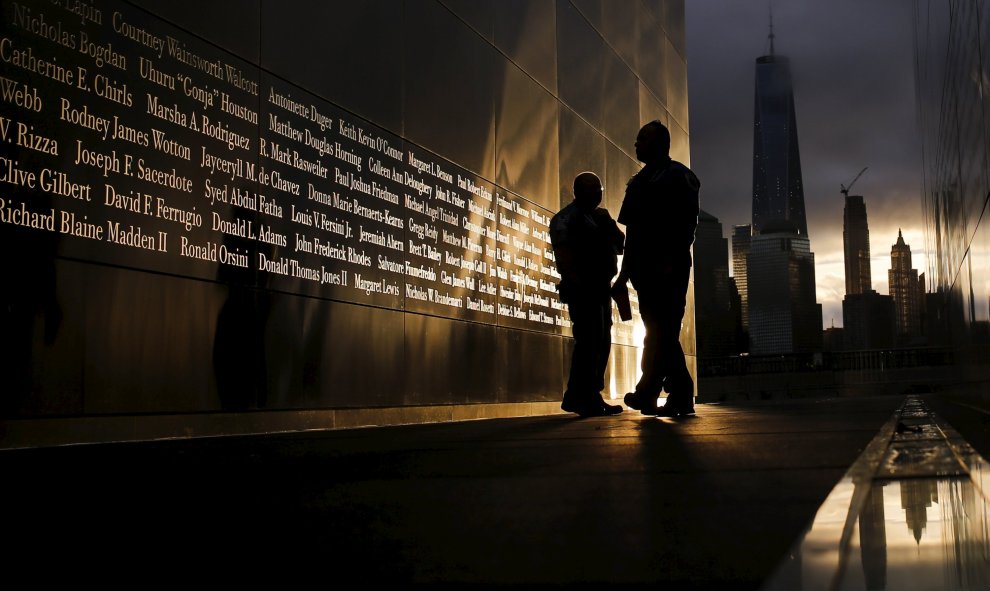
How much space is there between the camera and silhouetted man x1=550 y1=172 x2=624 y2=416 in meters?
9.05

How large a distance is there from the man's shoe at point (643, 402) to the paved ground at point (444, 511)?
3.24 m

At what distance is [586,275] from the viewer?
913 cm

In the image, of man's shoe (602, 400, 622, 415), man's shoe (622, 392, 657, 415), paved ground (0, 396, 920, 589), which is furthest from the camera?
man's shoe (602, 400, 622, 415)

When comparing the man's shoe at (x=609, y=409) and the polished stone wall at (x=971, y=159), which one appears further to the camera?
the man's shoe at (x=609, y=409)

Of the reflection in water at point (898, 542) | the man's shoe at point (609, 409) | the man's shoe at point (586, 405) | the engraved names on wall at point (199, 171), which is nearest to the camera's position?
the reflection in water at point (898, 542)

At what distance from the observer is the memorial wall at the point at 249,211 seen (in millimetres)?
6238

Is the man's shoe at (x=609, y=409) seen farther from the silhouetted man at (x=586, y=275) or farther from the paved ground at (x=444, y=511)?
the paved ground at (x=444, y=511)

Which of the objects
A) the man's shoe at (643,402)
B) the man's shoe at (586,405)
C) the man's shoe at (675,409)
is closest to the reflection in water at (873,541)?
the man's shoe at (643,402)

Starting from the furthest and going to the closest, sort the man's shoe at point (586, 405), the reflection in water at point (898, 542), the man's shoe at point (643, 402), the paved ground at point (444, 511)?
the man's shoe at point (586, 405)
the man's shoe at point (643, 402)
the paved ground at point (444, 511)
the reflection in water at point (898, 542)

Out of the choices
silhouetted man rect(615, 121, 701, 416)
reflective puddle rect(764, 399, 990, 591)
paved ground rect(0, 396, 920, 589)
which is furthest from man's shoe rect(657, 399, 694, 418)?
reflective puddle rect(764, 399, 990, 591)

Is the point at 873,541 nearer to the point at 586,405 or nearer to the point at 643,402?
the point at 643,402

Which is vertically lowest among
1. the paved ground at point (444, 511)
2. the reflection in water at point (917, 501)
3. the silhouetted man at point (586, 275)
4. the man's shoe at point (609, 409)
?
the man's shoe at point (609, 409)

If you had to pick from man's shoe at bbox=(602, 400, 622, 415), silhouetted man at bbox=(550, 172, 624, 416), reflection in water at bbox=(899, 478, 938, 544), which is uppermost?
silhouetted man at bbox=(550, 172, 624, 416)

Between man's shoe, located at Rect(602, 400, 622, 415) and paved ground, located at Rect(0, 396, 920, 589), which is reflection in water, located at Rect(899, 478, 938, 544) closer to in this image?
paved ground, located at Rect(0, 396, 920, 589)
